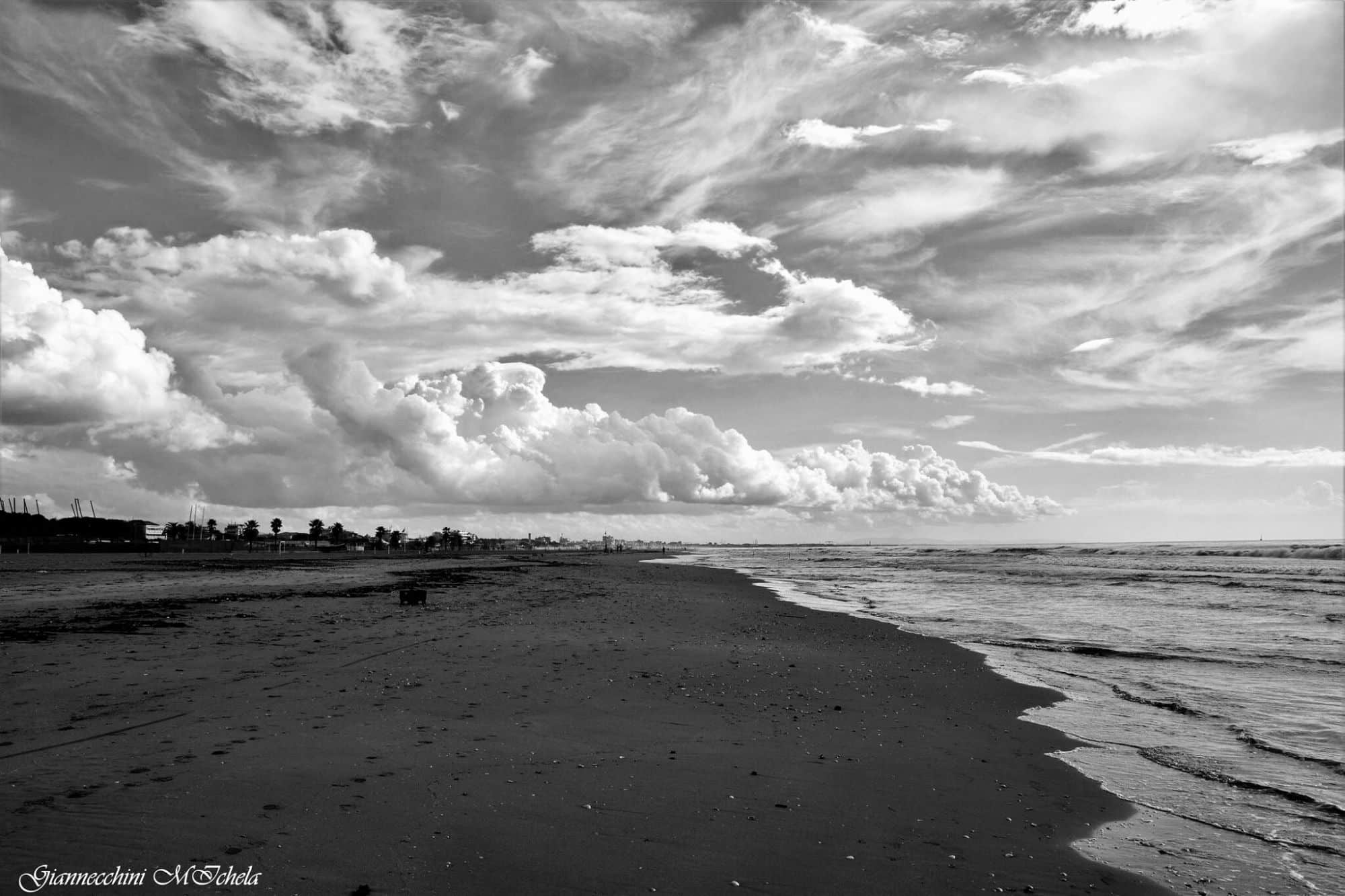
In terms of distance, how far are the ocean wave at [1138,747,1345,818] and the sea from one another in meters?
0.03

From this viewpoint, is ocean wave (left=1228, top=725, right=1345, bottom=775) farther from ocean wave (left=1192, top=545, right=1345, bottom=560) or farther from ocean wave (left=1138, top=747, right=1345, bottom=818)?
ocean wave (left=1192, top=545, right=1345, bottom=560)

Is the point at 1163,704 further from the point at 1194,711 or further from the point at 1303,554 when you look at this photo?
the point at 1303,554

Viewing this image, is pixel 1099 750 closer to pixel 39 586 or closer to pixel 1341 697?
pixel 1341 697

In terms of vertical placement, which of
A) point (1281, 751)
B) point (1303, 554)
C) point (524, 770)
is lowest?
point (1303, 554)

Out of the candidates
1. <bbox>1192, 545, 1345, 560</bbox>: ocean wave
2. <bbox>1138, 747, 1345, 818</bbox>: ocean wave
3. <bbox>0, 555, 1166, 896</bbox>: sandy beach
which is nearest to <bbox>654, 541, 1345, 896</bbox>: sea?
<bbox>1138, 747, 1345, 818</bbox>: ocean wave

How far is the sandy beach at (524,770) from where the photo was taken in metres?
6.01

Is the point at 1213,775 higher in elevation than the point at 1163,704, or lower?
higher

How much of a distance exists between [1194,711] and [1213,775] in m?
4.40

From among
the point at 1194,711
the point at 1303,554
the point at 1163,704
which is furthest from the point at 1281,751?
the point at 1303,554

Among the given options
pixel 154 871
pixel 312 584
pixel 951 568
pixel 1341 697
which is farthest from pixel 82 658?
pixel 951 568

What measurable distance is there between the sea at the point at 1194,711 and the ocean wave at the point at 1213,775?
0.03m

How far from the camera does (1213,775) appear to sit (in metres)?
9.87

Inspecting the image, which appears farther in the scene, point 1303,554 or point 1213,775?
point 1303,554

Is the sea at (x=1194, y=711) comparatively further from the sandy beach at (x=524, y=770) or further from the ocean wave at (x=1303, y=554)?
the ocean wave at (x=1303, y=554)
